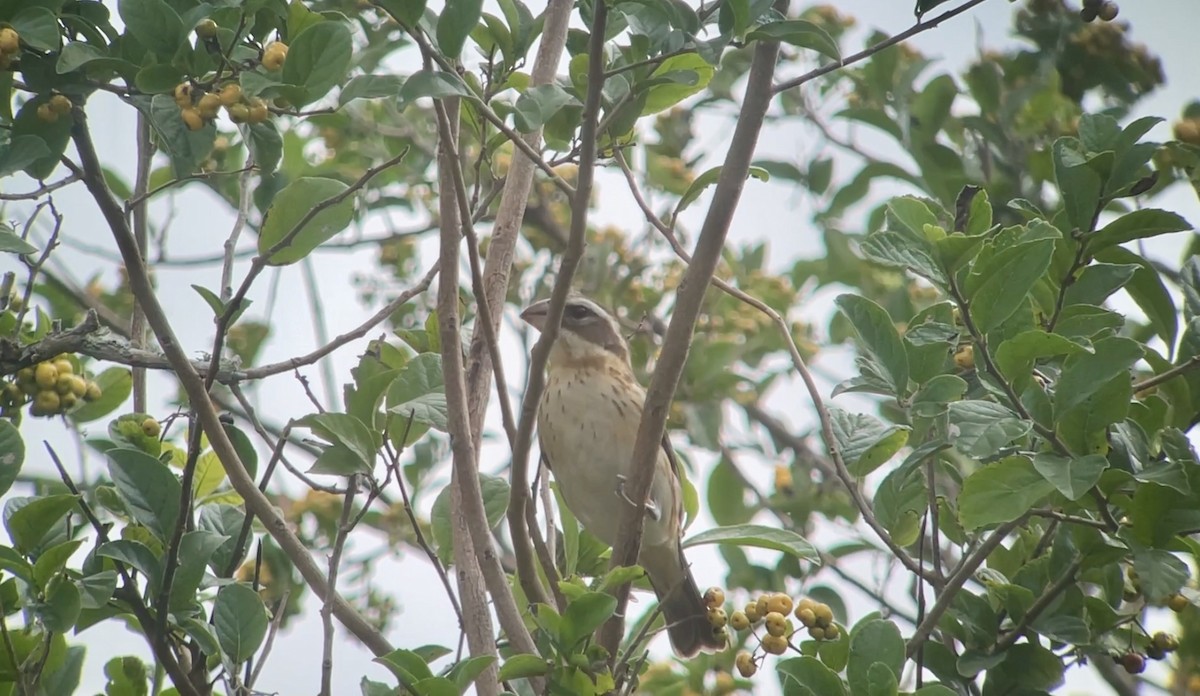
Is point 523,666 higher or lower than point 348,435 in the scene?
lower

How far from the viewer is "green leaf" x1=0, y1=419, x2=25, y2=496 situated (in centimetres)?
260

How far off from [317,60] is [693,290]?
937mm

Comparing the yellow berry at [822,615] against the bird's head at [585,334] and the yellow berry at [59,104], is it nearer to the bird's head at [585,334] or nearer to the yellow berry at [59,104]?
the yellow berry at [59,104]

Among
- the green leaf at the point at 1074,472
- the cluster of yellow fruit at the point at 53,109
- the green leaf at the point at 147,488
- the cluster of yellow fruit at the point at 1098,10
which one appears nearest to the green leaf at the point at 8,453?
the green leaf at the point at 147,488

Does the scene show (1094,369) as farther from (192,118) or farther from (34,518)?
(34,518)

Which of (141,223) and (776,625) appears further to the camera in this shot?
(141,223)

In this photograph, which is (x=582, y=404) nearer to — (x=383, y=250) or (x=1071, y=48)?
(x=383, y=250)

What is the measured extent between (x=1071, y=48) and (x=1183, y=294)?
236 centimetres

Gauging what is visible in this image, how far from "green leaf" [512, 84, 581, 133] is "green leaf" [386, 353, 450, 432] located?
27.9 inches

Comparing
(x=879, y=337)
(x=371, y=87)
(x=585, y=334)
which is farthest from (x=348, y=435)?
(x=585, y=334)

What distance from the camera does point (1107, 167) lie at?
2.70 meters

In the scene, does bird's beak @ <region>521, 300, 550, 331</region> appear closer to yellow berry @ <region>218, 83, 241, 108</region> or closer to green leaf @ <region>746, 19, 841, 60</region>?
yellow berry @ <region>218, 83, 241, 108</region>

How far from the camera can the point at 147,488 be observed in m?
2.67

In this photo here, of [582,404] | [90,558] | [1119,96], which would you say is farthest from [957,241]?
[1119,96]
